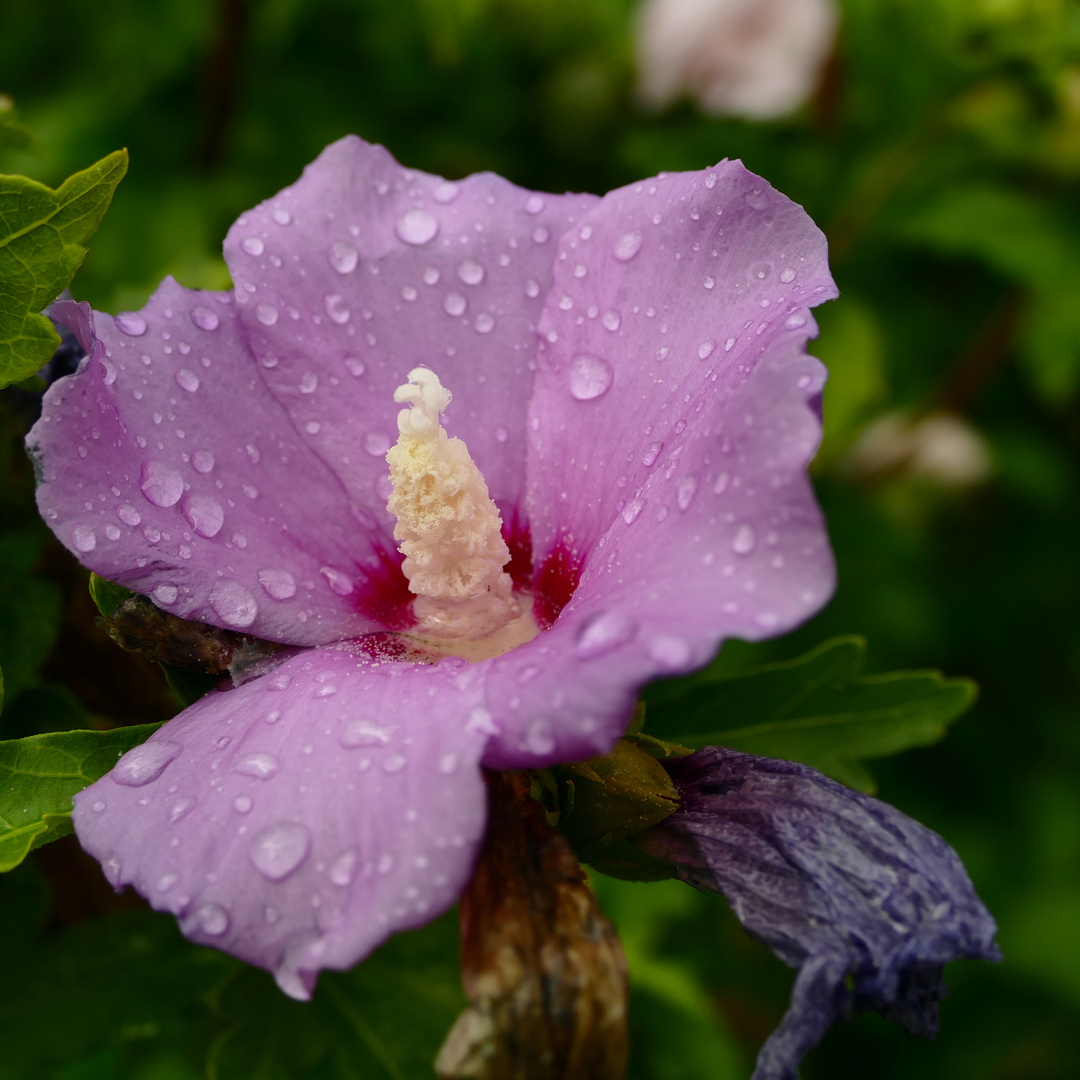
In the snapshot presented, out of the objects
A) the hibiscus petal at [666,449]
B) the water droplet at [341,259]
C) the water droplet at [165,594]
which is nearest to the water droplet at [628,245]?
the hibiscus petal at [666,449]

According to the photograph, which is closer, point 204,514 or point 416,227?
point 204,514

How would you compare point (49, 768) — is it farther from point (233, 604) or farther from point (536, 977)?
point (536, 977)

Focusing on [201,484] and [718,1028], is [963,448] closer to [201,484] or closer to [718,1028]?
[718,1028]

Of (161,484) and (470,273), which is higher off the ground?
(470,273)

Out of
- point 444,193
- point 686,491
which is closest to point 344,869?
point 686,491

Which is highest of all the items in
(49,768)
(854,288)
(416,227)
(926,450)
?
(416,227)

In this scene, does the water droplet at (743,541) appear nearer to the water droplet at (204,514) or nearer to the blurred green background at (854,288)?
the water droplet at (204,514)

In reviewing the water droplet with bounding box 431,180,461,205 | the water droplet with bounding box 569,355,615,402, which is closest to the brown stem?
the water droplet with bounding box 569,355,615,402

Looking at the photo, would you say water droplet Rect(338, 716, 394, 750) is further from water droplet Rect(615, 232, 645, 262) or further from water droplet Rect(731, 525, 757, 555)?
water droplet Rect(615, 232, 645, 262)
